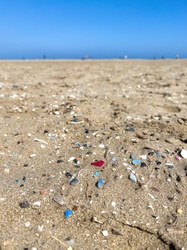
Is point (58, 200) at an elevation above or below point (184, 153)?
below

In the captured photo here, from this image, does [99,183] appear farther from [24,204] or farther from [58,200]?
[24,204]

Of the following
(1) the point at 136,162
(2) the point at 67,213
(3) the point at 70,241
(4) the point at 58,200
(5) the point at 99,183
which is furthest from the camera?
(1) the point at 136,162

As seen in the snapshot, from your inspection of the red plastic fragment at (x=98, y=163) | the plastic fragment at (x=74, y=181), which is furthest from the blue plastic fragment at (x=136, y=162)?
the plastic fragment at (x=74, y=181)

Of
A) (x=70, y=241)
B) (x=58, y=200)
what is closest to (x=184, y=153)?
(x=58, y=200)

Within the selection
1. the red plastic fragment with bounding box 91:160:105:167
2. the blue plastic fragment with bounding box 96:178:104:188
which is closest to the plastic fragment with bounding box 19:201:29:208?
the blue plastic fragment with bounding box 96:178:104:188

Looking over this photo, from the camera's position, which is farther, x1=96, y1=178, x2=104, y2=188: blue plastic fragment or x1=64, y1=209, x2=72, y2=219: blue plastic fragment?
x1=96, y1=178, x2=104, y2=188: blue plastic fragment

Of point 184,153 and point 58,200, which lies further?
point 184,153

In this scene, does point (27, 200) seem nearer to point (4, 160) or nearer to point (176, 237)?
point (4, 160)

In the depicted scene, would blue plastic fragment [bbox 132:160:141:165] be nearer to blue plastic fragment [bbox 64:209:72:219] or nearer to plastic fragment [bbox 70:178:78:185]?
plastic fragment [bbox 70:178:78:185]
